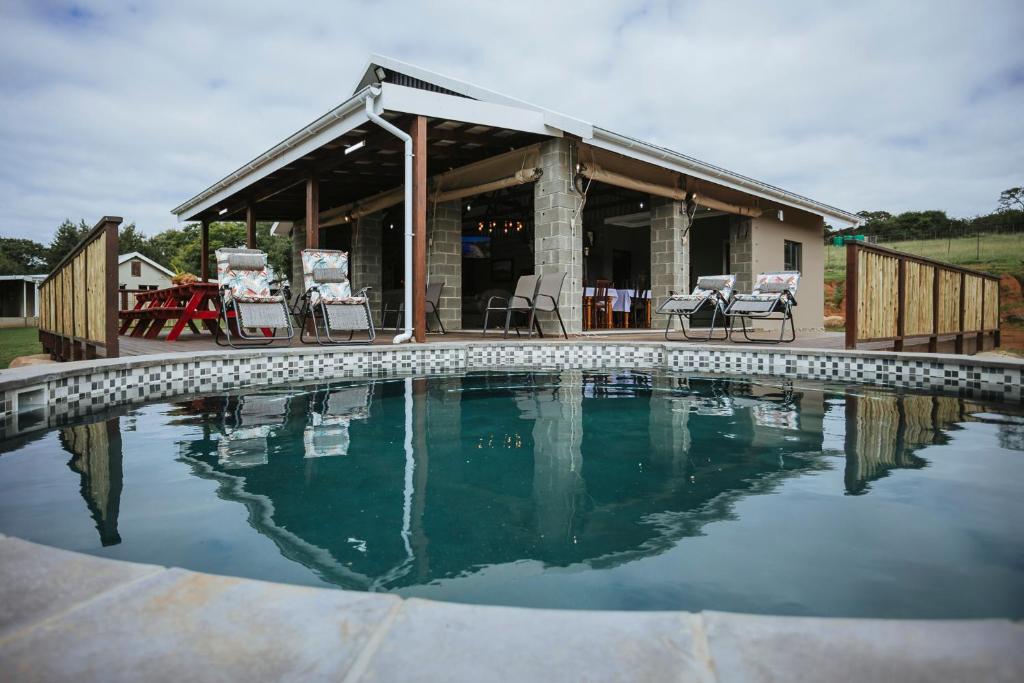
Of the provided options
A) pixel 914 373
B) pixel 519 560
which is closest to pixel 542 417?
pixel 519 560

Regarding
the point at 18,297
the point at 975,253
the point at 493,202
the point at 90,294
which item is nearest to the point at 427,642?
the point at 90,294

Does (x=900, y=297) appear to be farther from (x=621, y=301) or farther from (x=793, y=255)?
(x=793, y=255)

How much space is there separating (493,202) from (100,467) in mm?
10556

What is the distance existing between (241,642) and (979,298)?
11499 millimetres

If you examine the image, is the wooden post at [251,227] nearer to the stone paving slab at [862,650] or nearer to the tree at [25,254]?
the stone paving slab at [862,650]

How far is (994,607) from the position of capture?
51.7 inches

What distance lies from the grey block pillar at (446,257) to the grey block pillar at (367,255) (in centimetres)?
249

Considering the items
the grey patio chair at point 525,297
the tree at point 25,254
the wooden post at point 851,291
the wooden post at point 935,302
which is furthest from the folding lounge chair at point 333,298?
the tree at point 25,254

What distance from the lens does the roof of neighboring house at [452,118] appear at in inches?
251

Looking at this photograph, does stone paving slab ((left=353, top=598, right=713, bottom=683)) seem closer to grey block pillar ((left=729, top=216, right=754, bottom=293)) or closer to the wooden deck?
the wooden deck

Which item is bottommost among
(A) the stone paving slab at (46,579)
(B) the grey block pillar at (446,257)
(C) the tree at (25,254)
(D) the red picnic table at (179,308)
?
(A) the stone paving slab at (46,579)

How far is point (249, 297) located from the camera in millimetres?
6254

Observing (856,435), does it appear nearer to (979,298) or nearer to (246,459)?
(246,459)

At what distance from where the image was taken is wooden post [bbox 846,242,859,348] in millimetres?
5375
